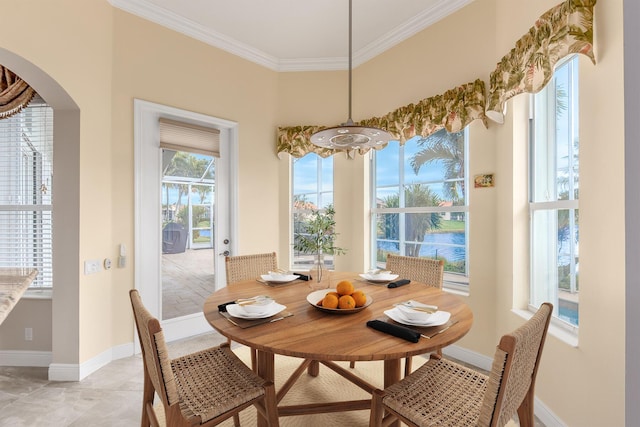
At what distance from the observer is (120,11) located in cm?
267

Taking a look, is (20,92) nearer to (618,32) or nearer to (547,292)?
(618,32)

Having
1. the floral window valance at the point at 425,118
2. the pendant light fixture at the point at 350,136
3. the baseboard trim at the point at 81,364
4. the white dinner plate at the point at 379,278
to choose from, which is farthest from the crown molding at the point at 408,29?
the baseboard trim at the point at 81,364

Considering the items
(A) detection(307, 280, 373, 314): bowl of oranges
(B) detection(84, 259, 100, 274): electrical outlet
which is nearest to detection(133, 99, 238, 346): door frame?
(B) detection(84, 259, 100, 274): electrical outlet

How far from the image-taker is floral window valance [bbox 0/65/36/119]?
7.93 ft

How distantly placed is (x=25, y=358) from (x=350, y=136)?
10.5ft

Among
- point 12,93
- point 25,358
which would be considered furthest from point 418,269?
point 12,93

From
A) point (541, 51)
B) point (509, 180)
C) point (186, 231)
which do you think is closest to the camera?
point (541, 51)

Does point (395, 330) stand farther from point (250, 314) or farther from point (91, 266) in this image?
point (91, 266)

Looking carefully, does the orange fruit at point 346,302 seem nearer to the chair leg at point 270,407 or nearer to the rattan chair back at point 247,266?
the chair leg at point 270,407

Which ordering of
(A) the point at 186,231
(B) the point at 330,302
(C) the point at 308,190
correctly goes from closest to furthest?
(B) the point at 330,302 < (A) the point at 186,231 < (C) the point at 308,190

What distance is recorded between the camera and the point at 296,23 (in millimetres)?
3006

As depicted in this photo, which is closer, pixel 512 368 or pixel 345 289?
pixel 512 368

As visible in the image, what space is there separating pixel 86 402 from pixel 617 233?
324 centimetres

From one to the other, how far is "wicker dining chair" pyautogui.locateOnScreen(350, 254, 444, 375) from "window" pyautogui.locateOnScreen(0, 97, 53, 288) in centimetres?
288
